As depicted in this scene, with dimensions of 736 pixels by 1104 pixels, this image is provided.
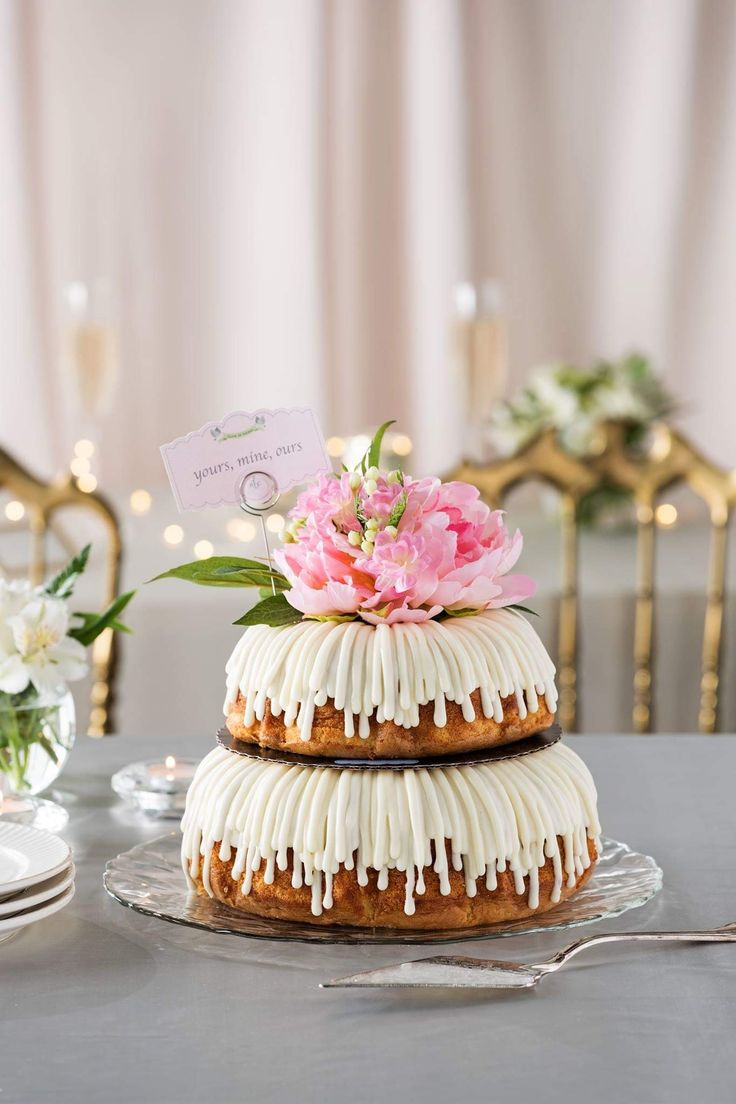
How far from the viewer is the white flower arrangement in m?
2.55

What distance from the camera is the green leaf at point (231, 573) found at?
82cm

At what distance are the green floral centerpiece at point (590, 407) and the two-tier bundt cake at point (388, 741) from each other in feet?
5.75

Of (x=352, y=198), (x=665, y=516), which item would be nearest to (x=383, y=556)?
(x=665, y=516)

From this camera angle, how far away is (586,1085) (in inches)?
23.2

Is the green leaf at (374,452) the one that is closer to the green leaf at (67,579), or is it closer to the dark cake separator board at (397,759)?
the dark cake separator board at (397,759)

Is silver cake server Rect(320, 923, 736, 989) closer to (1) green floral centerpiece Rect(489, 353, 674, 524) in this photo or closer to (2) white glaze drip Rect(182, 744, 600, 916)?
(2) white glaze drip Rect(182, 744, 600, 916)

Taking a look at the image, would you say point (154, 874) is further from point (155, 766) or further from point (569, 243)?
point (569, 243)

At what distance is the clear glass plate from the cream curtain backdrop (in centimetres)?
215

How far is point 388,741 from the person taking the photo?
76 centimetres

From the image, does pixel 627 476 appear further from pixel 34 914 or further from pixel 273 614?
pixel 34 914

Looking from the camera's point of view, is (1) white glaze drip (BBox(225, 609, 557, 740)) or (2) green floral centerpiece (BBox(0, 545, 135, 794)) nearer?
(1) white glaze drip (BBox(225, 609, 557, 740))

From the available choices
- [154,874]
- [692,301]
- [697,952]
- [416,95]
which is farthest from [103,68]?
[697,952]

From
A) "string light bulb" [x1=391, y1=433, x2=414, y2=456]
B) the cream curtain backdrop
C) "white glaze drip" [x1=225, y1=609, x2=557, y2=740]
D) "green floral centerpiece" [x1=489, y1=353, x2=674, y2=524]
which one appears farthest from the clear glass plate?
the cream curtain backdrop

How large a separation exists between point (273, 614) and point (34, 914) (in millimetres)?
217
